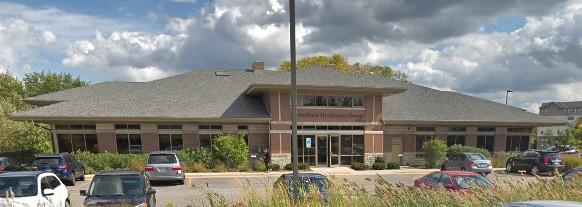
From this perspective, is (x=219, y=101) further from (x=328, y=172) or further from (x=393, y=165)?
(x=393, y=165)

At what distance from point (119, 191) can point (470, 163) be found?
19.0m

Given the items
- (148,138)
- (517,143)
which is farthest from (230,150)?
(517,143)

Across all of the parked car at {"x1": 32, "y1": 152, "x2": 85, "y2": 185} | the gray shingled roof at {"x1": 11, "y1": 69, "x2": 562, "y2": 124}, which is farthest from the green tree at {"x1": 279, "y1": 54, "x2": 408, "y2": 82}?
the parked car at {"x1": 32, "y1": 152, "x2": 85, "y2": 185}

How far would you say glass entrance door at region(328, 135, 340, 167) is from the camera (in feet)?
93.1

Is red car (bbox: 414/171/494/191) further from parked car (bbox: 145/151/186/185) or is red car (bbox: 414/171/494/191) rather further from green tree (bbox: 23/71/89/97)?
green tree (bbox: 23/71/89/97)

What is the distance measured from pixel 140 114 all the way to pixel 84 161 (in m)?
4.23

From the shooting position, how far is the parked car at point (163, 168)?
62.2ft

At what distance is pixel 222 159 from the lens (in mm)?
26141

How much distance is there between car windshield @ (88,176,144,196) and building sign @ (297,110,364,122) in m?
17.3

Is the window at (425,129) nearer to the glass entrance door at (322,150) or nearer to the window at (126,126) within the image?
the glass entrance door at (322,150)

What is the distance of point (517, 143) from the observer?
3312 centimetres

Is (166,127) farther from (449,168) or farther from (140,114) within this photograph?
(449,168)

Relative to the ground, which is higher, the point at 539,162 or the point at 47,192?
the point at 47,192

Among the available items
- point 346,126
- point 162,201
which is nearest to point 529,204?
point 162,201
